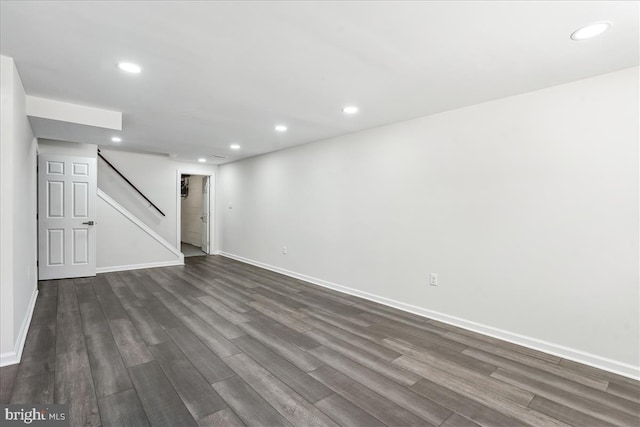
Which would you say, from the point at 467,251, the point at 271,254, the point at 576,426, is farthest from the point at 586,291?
the point at 271,254

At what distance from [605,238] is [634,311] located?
1.90 feet

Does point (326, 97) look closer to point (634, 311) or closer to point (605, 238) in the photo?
point (605, 238)

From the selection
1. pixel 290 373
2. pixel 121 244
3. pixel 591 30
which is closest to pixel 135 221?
pixel 121 244

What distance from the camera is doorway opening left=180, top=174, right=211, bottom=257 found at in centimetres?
810

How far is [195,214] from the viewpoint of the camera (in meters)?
9.37

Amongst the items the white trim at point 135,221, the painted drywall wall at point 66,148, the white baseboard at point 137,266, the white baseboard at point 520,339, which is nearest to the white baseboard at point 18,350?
the white baseboard at point 137,266

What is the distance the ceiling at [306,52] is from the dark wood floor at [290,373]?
2.36 m

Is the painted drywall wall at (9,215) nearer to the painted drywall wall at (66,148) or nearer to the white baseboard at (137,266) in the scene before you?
the painted drywall wall at (66,148)

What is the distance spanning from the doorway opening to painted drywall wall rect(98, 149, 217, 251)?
2.94ft

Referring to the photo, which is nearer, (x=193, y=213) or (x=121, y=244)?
(x=121, y=244)

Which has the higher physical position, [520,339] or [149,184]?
[149,184]

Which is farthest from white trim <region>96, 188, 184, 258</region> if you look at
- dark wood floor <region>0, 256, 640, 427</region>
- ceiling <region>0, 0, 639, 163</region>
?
ceiling <region>0, 0, 639, 163</region>

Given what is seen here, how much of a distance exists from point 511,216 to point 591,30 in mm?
1603

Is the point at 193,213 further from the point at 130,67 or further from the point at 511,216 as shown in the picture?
the point at 511,216
